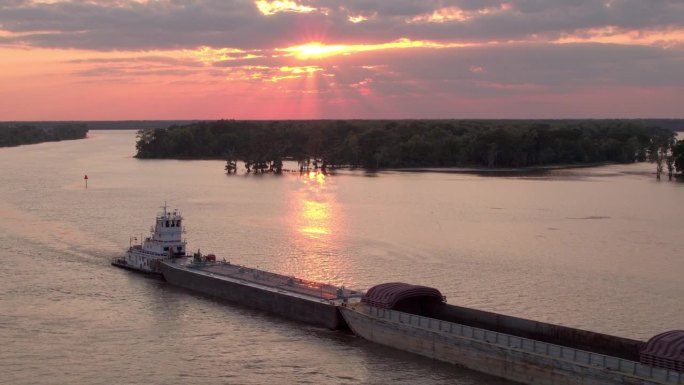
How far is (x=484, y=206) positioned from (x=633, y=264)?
40.4 meters

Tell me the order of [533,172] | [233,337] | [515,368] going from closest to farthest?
[515,368] → [233,337] → [533,172]

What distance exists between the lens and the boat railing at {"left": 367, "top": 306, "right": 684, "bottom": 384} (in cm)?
2922

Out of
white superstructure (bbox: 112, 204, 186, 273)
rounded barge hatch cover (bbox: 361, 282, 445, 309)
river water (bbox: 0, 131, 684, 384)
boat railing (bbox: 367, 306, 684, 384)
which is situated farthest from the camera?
white superstructure (bbox: 112, 204, 186, 273)

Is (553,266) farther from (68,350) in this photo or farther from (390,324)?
(68,350)

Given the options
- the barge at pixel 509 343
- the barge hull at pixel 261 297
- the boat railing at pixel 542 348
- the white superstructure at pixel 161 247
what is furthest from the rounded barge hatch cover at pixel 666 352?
the white superstructure at pixel 161 247

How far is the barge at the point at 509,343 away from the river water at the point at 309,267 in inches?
34.7

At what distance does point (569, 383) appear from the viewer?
31.0 metres

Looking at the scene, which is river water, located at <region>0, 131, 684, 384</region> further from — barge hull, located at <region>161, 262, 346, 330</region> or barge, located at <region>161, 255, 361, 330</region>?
barge, located at <region>161, 255, 361, 330</region>

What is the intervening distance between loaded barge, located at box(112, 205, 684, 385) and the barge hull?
0.17 ft

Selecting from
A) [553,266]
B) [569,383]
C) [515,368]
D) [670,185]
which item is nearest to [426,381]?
[515,368]

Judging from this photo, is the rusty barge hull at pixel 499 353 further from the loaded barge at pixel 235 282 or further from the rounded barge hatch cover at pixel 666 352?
the loaded barge at pixel 235 282

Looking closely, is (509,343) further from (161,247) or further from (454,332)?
(161,247)

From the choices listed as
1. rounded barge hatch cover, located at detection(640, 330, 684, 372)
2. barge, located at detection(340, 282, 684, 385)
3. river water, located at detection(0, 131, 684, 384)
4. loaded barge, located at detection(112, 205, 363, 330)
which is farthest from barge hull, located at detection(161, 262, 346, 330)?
rounded barge hatch cover, located at detection(640, 330, 684, 372)

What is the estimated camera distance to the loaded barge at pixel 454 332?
30.4 meters
